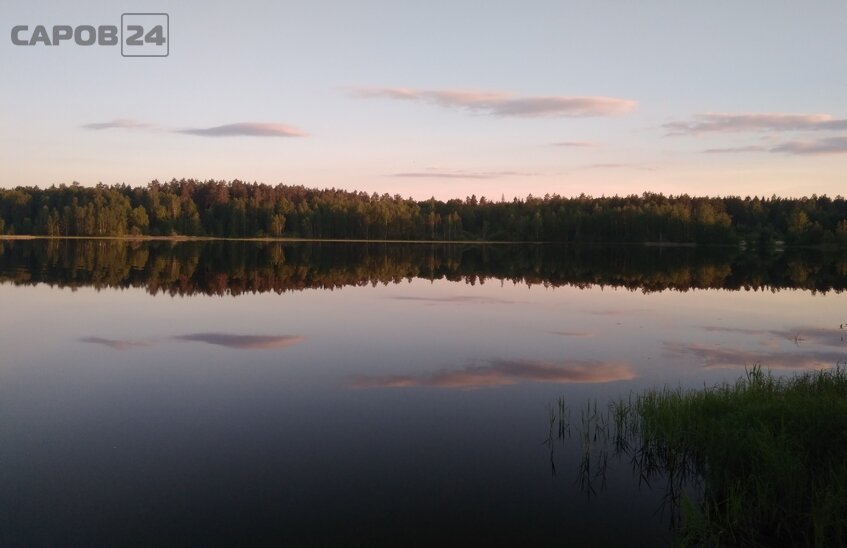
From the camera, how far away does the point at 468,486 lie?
31.3ft

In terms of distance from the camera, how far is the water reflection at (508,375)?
603 inches

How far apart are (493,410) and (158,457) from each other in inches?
256

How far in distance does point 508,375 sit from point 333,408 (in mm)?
5221

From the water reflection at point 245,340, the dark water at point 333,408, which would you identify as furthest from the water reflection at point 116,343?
the water reflection at point 245,340

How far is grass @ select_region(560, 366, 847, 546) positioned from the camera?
8031mm

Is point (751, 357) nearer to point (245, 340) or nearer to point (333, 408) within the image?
point (333, 408)

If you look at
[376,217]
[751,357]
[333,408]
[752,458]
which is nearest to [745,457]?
[752,458]

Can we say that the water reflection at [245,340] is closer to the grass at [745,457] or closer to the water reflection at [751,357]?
the grass at [745,457]

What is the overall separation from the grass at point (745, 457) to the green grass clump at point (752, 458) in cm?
2

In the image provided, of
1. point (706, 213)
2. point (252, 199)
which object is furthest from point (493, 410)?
point (252, 199)

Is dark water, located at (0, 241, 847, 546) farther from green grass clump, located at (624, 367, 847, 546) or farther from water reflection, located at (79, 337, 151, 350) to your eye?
green grass clump, located at (624, 367, 847, 546)

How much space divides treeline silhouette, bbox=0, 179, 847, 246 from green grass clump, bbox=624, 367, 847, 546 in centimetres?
12891

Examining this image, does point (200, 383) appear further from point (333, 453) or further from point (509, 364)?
point (509, 364)

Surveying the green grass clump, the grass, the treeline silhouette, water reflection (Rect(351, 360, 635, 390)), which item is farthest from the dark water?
the treeline silhouette
